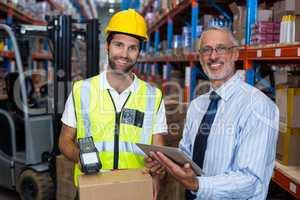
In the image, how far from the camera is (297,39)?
8.05ft

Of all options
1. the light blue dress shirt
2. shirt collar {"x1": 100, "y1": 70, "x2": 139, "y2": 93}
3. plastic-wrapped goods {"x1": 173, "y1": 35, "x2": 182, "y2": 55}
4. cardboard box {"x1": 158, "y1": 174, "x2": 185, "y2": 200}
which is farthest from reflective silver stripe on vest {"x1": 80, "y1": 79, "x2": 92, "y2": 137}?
plastic-wrapped goods {"x1": 173, "y1": 35, "x2": 182, "y2": 55}

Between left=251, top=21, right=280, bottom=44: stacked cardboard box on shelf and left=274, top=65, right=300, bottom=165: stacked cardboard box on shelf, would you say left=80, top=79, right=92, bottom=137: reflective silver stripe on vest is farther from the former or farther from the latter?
left=251, top=21, right=280, bottom=44: stacked cardboard box on shelf

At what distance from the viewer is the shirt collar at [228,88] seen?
205cm

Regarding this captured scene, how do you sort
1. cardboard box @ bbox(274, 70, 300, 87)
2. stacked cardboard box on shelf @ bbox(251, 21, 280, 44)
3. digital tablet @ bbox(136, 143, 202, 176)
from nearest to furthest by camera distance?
digital tablet @ bbox(136, 143, 202, 176) → cardboard box @ bbox(274, 70, 300, 87) → stacked cardboard box on shelf @ bbox(251, 21, 280, 44)

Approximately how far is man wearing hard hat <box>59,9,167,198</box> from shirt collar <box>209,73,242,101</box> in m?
0.55

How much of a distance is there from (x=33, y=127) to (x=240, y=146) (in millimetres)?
3189

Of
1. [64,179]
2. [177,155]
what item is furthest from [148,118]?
[64,179]

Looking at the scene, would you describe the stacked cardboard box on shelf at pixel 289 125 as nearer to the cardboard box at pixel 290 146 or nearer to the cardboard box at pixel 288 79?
the cardboard box at pixel 290 146

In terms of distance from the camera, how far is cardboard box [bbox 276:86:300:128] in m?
2.51

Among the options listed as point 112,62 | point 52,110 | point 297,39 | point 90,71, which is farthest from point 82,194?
point 90,71

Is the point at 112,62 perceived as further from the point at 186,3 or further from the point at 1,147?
the point at 186,3

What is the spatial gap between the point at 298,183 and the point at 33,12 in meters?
9.33

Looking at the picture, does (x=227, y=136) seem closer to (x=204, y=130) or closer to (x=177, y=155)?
(x=204, y=130)

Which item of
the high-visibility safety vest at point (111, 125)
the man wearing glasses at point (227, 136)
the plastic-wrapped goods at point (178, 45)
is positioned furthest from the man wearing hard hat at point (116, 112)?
the plastic-wrapped goods at point (178, 45)
